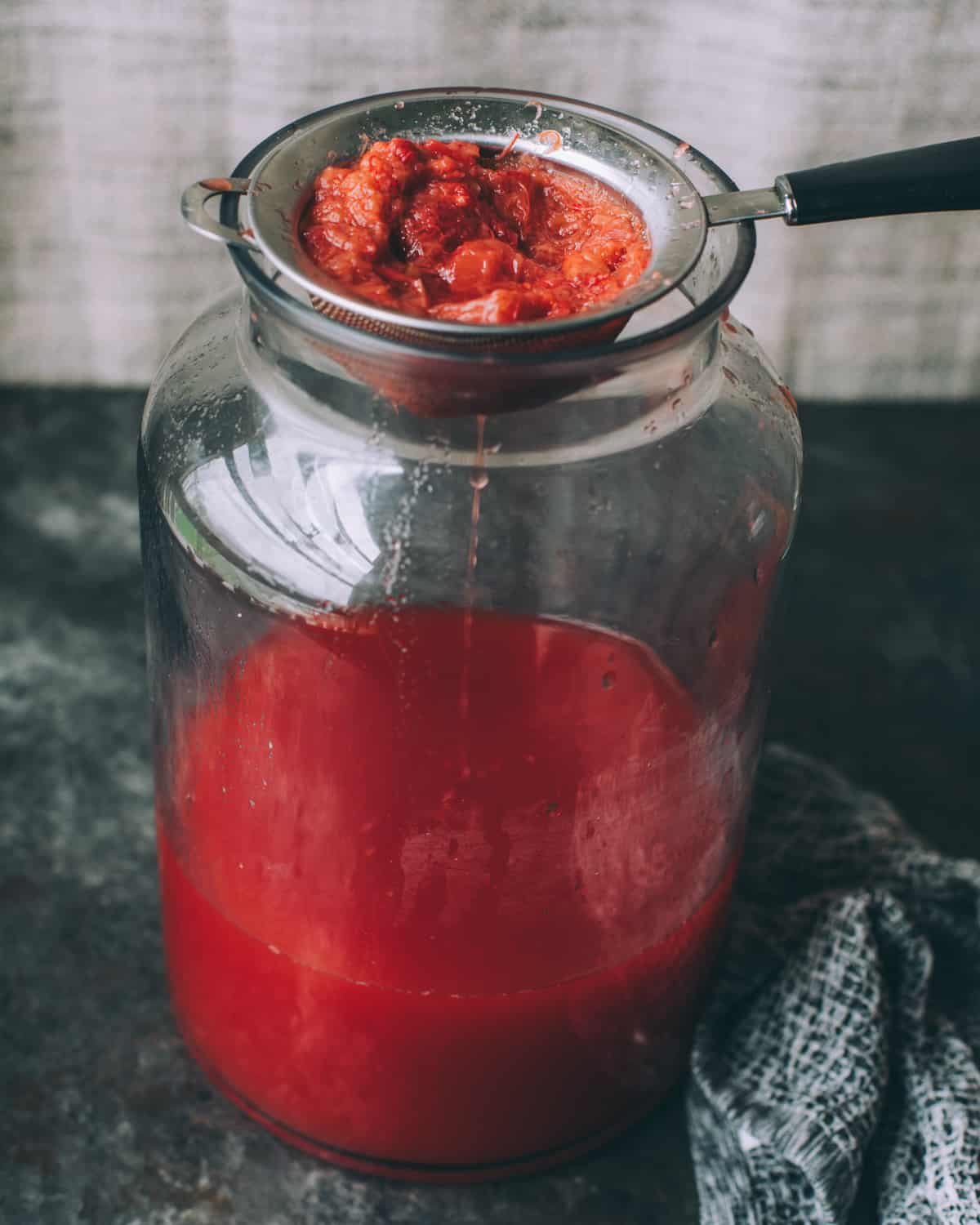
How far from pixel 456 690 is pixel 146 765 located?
1.57 ft

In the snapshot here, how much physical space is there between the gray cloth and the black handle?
0.49 meters

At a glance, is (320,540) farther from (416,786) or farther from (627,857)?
(627,857)

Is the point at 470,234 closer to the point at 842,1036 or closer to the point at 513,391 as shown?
the point at 513,391

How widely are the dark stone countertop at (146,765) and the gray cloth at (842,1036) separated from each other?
0.06 metres

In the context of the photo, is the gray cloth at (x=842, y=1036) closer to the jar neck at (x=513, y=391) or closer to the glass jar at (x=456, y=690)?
the glass jar at (x=456, y=690)

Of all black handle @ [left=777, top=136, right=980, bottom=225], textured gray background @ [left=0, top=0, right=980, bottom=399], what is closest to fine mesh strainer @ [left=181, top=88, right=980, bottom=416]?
black handle @ [left=777, top=136, right=980, bottom=225]

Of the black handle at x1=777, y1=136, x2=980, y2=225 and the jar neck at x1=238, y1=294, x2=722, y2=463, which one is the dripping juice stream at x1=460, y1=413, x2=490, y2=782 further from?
the black handle at x1=777, y1=136, x2=980, y2=225

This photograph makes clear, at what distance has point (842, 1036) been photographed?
3.31 feet

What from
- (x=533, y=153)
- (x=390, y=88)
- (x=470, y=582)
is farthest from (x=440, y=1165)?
(x=390, y=88)

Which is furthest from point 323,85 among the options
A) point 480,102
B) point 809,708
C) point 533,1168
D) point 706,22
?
point 533,1168

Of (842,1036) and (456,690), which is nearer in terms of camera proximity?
(456,690)

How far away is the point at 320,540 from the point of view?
83 cm

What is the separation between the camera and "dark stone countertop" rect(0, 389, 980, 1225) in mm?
987

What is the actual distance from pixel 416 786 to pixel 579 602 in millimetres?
140
